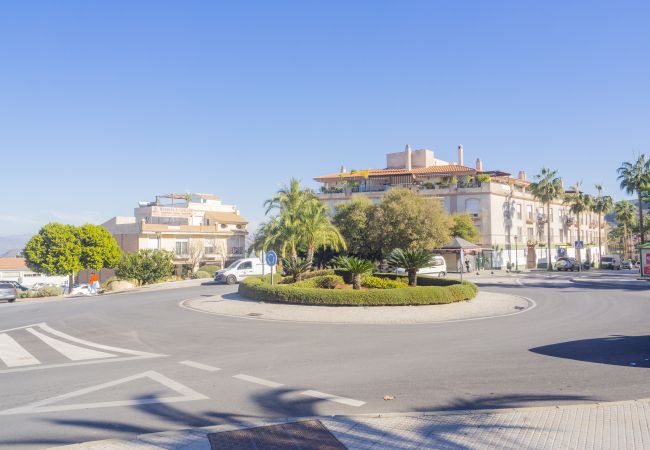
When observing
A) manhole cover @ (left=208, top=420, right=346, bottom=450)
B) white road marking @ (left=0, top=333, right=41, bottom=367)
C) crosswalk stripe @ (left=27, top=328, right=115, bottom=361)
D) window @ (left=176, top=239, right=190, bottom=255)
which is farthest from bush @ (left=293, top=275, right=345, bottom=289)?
window @ (left=176, top=239, right=190, bottom=255)

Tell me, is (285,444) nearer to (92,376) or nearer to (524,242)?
(92,376)

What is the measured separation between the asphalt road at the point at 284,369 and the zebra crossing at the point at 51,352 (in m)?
0.05

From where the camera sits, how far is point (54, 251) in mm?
42438

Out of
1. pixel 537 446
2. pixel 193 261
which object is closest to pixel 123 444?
pixel 537 446

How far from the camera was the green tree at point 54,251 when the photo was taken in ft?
139

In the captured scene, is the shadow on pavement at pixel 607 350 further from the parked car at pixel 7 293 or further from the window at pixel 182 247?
the window at pixel 182 247

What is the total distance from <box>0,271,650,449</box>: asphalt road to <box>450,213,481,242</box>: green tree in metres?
38.5

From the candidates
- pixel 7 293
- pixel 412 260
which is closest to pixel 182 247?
pixel 7 293

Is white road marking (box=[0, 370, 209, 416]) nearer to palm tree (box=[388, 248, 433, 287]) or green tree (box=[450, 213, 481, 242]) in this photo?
palm tree (box=[388, 248, 433, 287])

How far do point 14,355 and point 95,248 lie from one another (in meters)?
33.0

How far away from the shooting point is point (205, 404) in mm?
8500

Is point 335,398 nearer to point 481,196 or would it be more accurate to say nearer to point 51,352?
point 51,352

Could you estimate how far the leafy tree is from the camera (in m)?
41.2

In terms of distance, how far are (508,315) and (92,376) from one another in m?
14.0
